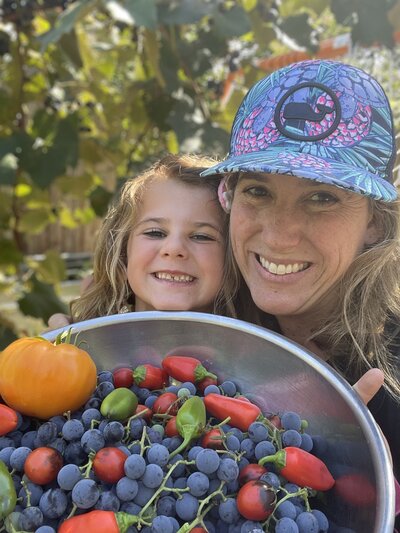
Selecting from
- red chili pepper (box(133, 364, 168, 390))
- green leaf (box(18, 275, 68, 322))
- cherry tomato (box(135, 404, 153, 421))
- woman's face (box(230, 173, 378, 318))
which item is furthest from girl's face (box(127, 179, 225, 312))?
green leaf (box(18, 275, 68, 322))

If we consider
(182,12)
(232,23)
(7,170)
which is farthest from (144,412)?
(7,170)

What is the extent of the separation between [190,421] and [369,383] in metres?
0.26

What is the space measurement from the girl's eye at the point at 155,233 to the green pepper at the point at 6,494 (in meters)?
0.64

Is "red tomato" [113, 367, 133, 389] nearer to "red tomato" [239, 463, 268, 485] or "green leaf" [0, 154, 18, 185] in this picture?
"red tomato" [239, 463, 268, 485]

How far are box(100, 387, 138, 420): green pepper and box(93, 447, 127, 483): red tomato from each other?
90mm

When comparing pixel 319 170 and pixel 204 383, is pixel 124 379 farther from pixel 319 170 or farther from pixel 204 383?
pixel 319 170

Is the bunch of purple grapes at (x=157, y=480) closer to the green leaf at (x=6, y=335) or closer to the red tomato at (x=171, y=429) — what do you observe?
the red tomato at (x=171, y=429)

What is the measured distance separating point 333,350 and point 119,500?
55cm

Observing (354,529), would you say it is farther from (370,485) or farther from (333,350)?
(333,350)

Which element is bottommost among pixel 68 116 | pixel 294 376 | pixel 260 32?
pixel 294 376

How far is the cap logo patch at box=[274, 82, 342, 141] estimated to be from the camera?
99 centimetres

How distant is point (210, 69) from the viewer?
7.97 feet

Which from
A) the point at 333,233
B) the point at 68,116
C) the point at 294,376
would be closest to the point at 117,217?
the point at 333,233

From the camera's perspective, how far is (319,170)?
933 mm
